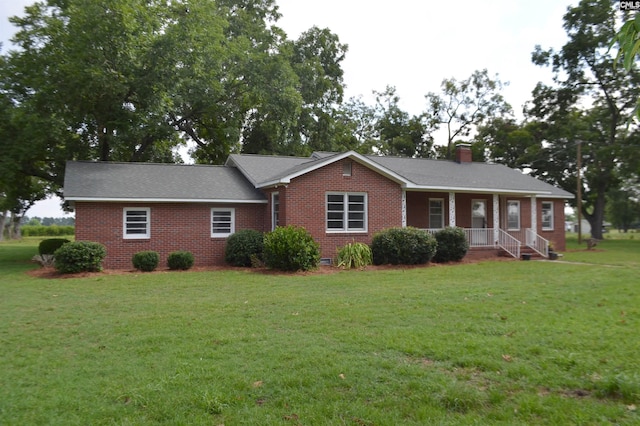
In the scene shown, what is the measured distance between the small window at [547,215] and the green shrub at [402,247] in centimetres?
1195

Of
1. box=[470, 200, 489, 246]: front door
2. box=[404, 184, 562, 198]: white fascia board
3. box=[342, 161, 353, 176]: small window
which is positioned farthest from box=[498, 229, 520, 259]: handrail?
box=[342, 161, 353, 176]: small window

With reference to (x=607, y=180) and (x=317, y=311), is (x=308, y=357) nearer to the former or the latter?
(x=317, y=311)

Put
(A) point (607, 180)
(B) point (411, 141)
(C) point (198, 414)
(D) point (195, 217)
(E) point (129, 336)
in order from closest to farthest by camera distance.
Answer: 1. (C) point (198, 414)
2. (E) point (129, 336)
3. (D) point (195, 217)
4. (A) point (607, 180)
5. (B) point (411, 141)

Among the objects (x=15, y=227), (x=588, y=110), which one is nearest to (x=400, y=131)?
(x=588, y=110)

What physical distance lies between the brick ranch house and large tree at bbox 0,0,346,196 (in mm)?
3687

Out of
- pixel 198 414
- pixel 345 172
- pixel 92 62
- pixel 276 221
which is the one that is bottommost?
pixel 198 414

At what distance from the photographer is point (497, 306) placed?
8.88 metres

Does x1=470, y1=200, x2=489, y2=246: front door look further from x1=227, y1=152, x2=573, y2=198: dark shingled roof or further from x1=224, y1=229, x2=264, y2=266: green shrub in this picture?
x1=224, y1=229, x2=264, y2=266: green shrub

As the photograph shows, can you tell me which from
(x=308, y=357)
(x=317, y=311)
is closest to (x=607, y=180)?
(x=317, y=311)

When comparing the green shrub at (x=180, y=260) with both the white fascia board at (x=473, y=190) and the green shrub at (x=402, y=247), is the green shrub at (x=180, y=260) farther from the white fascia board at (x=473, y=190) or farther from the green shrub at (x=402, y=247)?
the white fascia board at (x=473, y=190)

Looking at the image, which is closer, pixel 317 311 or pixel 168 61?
pixel 317 311

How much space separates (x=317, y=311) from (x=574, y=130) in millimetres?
36510

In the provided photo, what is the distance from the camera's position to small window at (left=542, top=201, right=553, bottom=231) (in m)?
26.0

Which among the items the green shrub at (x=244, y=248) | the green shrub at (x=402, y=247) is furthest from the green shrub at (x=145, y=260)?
the green shrub at (x=402, y=247)
